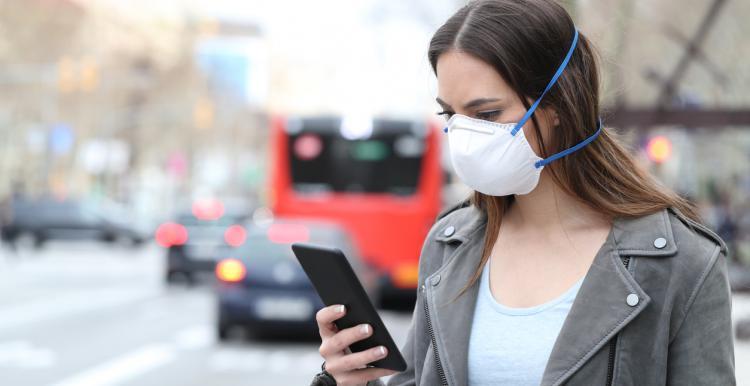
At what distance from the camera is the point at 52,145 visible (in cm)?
5309

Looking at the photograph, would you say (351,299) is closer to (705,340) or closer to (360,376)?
(360,376)

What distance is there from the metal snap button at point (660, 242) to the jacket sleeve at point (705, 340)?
3.9 inches

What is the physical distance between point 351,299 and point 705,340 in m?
0.74

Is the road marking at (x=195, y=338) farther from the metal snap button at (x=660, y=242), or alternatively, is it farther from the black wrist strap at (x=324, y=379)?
the metal snap button at (x=660, y=242)

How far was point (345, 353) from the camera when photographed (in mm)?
2594

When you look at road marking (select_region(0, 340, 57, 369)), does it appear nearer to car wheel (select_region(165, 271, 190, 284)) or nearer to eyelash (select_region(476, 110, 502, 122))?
car wheel (select_region(165, 271, 190, 284))

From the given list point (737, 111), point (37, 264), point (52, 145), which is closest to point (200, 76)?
point (52, 145)

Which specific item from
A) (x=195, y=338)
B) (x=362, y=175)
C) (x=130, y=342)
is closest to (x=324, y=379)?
(x=130, y=342)

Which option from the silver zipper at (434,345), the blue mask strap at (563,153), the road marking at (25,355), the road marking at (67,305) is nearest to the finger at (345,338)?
the silver zipper at (434,345)

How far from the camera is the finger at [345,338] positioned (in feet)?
8.27

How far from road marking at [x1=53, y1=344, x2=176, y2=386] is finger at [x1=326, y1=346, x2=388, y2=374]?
850 centimetres

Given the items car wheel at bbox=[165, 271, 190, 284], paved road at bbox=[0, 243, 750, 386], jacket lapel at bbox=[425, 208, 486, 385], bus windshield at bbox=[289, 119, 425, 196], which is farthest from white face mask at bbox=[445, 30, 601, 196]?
car wheel at bbox=[165, 271, 190, 284]

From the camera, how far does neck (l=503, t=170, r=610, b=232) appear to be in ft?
8.20

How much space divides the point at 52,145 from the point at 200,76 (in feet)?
64.0
